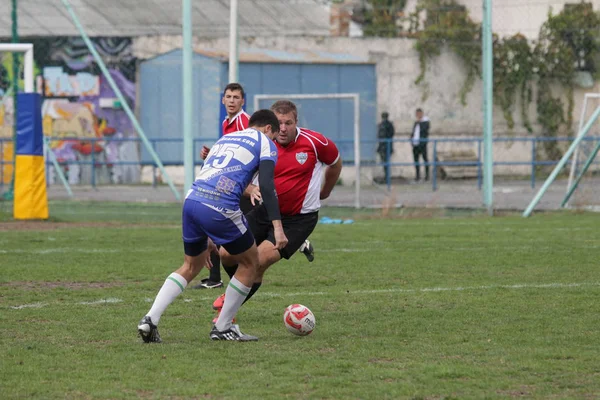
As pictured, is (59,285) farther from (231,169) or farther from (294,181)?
(231,169)

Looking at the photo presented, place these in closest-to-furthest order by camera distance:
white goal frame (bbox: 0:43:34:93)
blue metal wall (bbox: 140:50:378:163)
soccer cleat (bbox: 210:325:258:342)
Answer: soccer cleat (bbox: 210:325:258:342), white goal frame (bbox: 0:43:34:93), blue metal wall (bbox: 140:50:378:163)

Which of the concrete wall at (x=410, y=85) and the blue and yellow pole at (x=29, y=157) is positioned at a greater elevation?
the concrete wall at (x=410, y=85)

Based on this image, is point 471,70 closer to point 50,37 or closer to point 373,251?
point 50,37

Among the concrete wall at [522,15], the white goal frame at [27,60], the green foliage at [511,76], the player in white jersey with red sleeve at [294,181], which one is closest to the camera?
the player in white jersey with red sleeve at [294,181]

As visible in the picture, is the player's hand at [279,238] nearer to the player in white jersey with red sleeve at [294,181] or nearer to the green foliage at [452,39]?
the player in white jersey with red sleeve at [294,181]

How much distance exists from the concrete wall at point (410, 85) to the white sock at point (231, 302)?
2222cm

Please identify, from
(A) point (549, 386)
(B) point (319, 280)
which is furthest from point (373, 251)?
(A) point (549, 386)

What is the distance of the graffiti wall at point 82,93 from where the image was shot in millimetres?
30828

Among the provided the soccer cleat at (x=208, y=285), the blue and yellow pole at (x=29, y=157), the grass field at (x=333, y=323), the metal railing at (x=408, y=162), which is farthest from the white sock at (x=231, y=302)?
the metal railing at (x=408, y=162)

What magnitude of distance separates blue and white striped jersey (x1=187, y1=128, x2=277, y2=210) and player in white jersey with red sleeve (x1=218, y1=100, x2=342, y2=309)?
39.6 inches

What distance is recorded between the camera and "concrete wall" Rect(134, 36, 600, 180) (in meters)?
29.4

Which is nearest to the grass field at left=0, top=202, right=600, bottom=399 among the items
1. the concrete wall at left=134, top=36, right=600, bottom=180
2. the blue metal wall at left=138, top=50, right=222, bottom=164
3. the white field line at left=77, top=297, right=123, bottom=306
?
the white field line at left=77, top=297, right=123, bottom=306

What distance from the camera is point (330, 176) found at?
8352mm

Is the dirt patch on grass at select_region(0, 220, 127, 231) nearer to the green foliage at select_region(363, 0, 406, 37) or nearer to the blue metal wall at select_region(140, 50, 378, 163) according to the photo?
the blue metal wall at select_region(140, 50, 378, 163)
